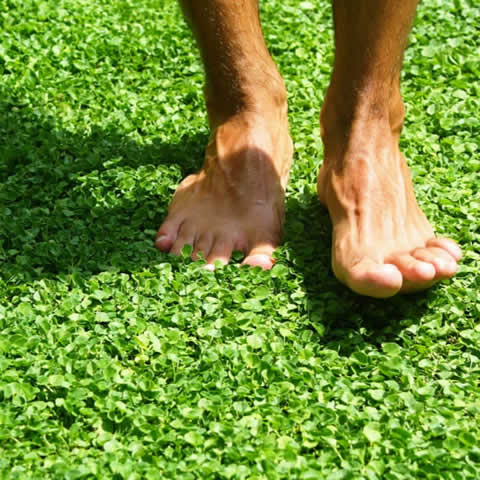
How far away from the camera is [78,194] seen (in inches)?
119

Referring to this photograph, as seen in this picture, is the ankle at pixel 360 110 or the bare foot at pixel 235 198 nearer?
the ankle at pixel 360 110

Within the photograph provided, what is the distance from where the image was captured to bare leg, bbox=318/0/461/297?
2.39 m

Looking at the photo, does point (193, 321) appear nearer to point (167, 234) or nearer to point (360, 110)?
point (167, 234)

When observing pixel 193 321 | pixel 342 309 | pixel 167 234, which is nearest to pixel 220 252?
pixel 167 234

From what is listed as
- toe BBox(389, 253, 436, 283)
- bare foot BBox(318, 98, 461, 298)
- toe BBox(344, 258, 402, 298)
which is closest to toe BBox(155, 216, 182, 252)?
bare foot BBox(318, 98, 461, 298)

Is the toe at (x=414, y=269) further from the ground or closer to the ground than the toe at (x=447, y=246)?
closer to the ground

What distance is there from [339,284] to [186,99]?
1.32m

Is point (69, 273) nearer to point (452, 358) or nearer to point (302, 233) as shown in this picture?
point (302, 233)

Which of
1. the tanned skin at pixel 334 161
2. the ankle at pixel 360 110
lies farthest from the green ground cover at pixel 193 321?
the ankle at pixel 360 110

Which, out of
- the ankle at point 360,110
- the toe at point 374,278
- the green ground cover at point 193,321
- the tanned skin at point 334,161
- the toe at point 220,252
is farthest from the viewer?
the toe at point 220,252

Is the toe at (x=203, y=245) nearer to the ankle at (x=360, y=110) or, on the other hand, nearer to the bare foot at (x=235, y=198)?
the bare foot at (x=235, y=198)

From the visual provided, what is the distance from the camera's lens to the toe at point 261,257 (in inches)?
104

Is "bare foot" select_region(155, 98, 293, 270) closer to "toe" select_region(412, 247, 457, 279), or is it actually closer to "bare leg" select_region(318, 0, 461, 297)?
"bare leg" select_region(318, 0, 461, 297)

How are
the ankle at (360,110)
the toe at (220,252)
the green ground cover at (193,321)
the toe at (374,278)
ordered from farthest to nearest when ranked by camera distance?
the toe at (220,252) → the ankle at (360,110) → the toe at (374,278) → the green ground cover at (193,321)
